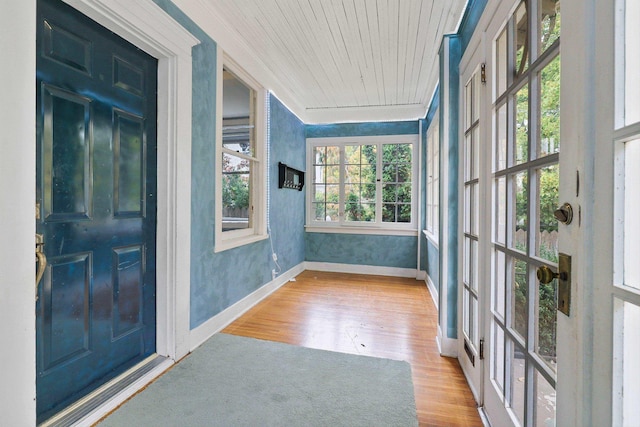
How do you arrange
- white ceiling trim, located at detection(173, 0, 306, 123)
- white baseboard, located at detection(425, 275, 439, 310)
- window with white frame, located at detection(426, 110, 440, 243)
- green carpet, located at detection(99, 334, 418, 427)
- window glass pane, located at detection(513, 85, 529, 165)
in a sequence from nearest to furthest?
window glass pane, located at detection(513, 85, 529, 165)
green carpet, located at detection(99, 334, 418, 427)
white ceiling trim, located at detection(173, 0, 306, 123)
white baseboard, located at detection(425, 275, 439, 310)
window with white frame, located at detection(426, 110, 440, 243)

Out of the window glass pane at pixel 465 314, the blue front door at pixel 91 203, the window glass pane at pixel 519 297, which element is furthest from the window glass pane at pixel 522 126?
the blue front door at pixel 91 203

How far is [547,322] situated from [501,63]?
119 centimetres

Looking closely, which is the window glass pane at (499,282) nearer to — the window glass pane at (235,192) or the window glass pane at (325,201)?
the window glass pane at (235,192)

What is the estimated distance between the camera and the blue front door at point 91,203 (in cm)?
136

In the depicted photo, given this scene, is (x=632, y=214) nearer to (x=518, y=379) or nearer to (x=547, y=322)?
(x=547, y=322)

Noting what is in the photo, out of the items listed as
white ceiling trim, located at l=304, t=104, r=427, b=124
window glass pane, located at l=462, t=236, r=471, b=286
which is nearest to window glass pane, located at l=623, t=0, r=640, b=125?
window glass pane, located at l=462, t=236, r=471, b=286

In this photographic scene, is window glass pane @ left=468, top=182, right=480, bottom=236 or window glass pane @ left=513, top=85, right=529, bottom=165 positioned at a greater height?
window glass pane @ left=513, top=85, right=529, bottom=165

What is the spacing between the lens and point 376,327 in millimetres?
2713

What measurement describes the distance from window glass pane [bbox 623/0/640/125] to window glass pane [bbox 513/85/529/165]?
1.78 ft

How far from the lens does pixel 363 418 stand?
4.98 feet

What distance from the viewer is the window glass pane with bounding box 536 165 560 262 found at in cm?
95

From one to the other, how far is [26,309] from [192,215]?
1237mm

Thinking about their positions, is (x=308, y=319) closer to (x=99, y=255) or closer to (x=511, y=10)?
(x=99, y=255)

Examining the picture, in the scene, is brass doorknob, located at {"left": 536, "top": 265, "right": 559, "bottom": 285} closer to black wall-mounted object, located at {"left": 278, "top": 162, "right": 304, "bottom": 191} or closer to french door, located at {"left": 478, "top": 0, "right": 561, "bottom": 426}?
french door, located at {"left": 478, "top": 0, "right": 561, "bottom": 426}
